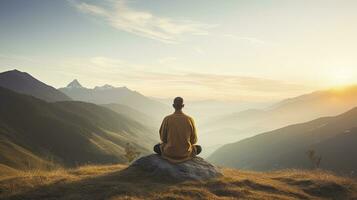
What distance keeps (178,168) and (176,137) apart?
5.08 ft

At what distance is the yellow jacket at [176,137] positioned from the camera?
17688 millimetres

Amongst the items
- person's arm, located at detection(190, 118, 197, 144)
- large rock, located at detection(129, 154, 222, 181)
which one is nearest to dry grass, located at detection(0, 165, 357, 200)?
large rock, located at detection(129, 154, 222, 181)

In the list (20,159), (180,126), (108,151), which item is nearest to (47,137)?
(108,151)

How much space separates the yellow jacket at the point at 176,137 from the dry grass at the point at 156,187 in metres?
1.73

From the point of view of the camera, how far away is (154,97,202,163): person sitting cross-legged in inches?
696

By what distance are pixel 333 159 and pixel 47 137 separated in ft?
496

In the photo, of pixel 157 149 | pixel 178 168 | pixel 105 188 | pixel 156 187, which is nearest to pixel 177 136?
pixel 157 149

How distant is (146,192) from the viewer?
13.9 m

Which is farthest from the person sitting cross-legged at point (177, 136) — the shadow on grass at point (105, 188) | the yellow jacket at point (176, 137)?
the shadow on grass at point (105, 188)

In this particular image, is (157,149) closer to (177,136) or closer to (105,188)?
(177,136)

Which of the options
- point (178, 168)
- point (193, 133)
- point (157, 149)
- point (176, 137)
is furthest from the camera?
point (193, 133)

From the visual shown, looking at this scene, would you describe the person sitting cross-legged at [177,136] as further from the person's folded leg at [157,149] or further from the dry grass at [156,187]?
the dry grass at [156,187]

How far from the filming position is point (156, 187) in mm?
14789

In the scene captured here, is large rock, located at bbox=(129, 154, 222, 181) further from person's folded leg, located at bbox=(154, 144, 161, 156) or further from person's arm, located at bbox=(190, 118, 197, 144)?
person's arm, located at bbox=(190, 118, 197, 144)
